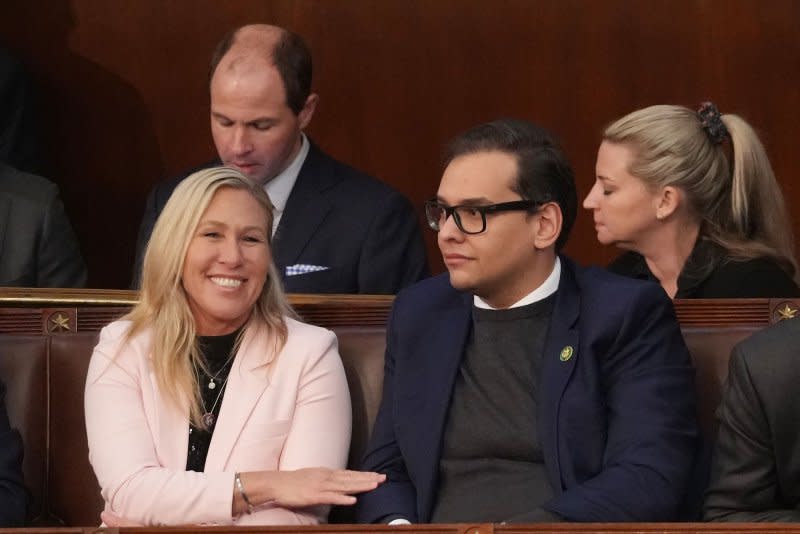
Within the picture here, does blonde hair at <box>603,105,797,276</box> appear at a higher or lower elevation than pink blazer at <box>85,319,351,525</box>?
higher

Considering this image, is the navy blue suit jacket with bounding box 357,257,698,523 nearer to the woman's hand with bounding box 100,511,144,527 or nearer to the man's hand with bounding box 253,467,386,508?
the man's hand with bounding box 253,467,386,508

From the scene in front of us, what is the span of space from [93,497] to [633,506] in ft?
3.13

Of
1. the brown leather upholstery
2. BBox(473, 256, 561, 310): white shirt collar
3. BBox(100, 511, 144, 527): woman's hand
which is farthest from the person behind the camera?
the brown leather upholstery

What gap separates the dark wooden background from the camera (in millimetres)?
4789

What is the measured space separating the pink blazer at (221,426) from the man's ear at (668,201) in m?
0.93

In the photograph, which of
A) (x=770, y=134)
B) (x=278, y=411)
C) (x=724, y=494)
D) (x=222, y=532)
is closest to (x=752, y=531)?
(x=724, y=494)

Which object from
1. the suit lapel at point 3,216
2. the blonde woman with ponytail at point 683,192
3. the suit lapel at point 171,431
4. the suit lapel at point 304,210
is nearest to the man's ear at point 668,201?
the blonde woman with ponytail at point 683,192

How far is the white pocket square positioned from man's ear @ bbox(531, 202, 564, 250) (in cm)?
78

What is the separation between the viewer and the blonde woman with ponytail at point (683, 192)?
3.77 m

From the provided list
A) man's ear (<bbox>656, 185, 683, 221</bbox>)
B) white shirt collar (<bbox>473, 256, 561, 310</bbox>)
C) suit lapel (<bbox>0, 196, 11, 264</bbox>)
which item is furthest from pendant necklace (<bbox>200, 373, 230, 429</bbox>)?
man's ear (<bbox>656, 185, 683, 221</bbox>)

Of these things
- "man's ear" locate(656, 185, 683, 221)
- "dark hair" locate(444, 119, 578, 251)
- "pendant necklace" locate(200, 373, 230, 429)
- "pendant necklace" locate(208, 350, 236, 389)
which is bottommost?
"pendant necklace" locate(200, 373, 230, 429)

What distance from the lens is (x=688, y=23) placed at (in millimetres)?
4773

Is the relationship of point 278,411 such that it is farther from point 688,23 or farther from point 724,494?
point 688,23

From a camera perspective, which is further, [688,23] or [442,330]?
[688,23]
